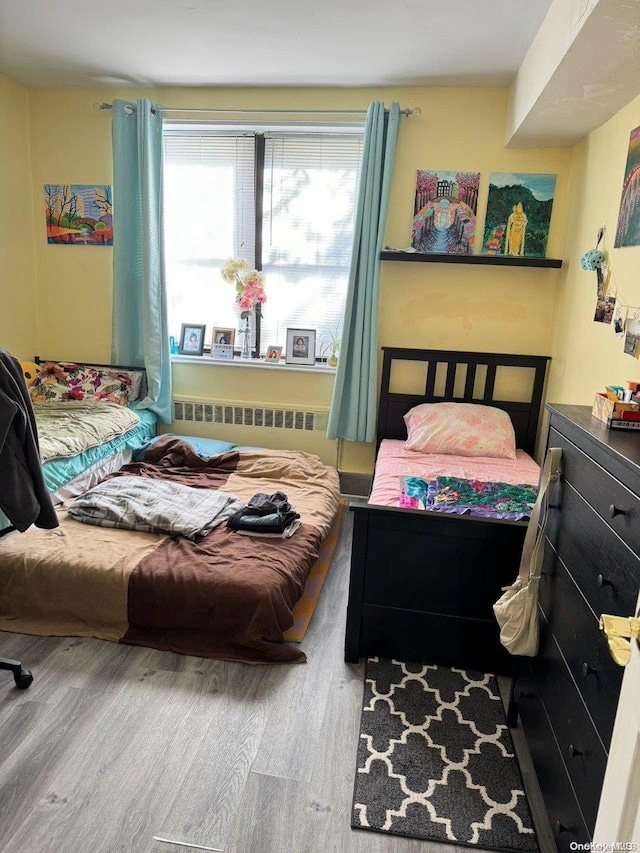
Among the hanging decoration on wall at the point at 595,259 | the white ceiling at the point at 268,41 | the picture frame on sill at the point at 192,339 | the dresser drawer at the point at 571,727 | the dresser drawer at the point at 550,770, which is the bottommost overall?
the dresser drawer at the point at 550,770

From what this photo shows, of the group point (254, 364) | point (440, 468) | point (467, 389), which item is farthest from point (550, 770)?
point (254, 364)

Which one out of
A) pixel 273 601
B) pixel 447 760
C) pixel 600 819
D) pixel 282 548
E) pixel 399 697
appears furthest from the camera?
pixel 282 548

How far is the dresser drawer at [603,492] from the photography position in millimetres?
→ 1077

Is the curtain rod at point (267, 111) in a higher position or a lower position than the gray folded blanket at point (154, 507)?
higher

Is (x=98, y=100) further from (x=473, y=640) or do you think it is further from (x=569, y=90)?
(x=473, y=640)

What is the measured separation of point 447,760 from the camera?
173cm

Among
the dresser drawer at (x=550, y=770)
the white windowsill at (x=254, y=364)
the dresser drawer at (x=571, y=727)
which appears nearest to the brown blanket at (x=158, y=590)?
the dresser drawer at (x=550, y=770)

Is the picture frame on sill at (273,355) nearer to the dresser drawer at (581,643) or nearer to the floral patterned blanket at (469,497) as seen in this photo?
the floral patterned blanket at (469,497)

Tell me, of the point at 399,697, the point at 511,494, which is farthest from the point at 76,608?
the point at 511,494

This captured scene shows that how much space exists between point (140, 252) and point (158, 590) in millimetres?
2408

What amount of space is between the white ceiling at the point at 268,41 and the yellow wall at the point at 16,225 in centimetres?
23

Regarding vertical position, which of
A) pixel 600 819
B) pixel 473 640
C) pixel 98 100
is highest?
pixel 98 100

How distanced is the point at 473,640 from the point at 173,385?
107 inches

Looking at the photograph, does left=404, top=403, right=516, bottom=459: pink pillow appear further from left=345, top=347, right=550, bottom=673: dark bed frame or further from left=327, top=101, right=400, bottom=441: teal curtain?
left=345, top=347, right=550, bottom=673: dark bed frame
